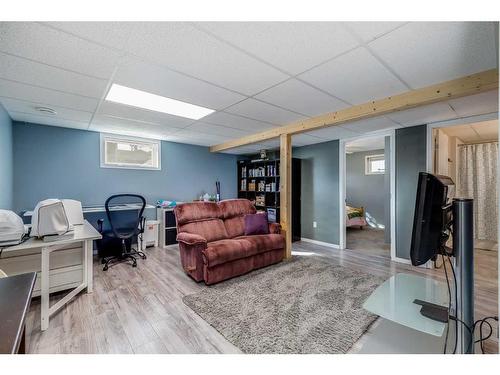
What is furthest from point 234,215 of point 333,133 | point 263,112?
point 333,133

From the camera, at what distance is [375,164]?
642cm

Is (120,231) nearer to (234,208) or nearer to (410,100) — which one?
(234,208)

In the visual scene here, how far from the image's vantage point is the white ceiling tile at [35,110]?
2506 mm

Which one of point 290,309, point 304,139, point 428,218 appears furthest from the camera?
point 304,139

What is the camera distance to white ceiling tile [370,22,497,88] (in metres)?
1.31

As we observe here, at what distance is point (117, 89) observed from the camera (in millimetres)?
2199

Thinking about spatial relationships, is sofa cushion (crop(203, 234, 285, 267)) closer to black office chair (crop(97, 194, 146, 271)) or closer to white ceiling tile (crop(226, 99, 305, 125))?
black office chair (crop(97, 194, 146, 271))

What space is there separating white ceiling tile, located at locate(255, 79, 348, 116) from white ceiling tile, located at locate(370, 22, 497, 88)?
0.68 m

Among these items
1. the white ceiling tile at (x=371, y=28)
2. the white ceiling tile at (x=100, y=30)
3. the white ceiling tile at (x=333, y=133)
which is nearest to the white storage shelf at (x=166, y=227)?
the white ceiling tile at (x=333, y=133)

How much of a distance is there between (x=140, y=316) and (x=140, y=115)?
2.43m
